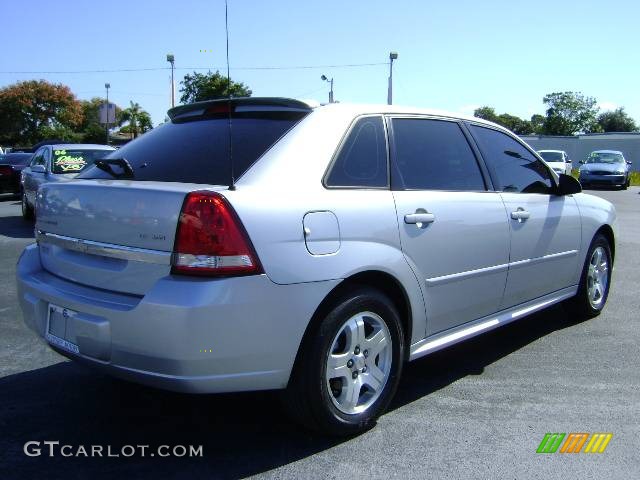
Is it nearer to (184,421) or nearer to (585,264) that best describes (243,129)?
(184,421)

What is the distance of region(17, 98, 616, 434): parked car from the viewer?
2637 millimetres

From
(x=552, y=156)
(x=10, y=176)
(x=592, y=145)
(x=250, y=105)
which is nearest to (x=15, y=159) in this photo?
(x=10, y=176)

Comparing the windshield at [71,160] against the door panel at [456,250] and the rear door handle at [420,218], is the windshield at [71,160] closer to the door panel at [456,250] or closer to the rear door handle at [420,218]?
the door panel at [456,250]

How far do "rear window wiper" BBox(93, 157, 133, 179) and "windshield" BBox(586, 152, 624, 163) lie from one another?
87.4 feet

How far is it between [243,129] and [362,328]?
3.93 feet

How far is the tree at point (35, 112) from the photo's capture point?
69.6 m

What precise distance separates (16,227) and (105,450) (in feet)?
33.0

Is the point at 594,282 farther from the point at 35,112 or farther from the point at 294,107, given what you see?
the point at 35,112

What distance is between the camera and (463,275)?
3.71 meters

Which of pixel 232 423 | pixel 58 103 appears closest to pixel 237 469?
pixel 232 423

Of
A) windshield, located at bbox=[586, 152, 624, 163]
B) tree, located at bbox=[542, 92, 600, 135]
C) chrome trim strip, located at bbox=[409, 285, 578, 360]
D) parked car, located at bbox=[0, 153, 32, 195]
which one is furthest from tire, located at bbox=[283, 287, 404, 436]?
tree, located at bbox=[542, 92, 600, 135]

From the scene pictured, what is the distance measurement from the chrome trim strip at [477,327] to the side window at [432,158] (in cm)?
86

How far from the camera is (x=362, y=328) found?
313 cm

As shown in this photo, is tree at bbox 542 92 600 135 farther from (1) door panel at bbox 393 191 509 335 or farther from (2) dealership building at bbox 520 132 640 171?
(1) door panel at bbox 393 191 509 335
